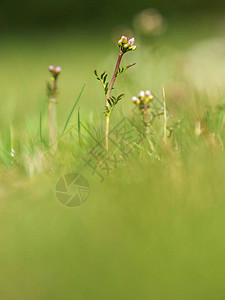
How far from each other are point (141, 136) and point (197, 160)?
0.23 metres

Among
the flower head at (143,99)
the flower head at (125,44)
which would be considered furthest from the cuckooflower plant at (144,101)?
the flower head at (125,44)

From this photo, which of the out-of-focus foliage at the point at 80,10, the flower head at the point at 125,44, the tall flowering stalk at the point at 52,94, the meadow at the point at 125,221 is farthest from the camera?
the out-of-focus foliage at the point at 80,10

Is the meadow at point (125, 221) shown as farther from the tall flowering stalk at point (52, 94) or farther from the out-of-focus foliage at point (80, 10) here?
the out-of-focus foliage at point (80, 10)

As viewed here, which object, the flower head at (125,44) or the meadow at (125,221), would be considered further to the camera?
the flower head at (125,44)

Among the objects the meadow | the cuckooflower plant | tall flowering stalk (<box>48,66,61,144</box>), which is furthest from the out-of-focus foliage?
the meadow

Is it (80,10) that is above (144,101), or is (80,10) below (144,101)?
above

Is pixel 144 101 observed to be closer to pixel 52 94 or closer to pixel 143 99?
pixel 143 99

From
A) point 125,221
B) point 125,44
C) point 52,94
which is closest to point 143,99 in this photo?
point 125,44

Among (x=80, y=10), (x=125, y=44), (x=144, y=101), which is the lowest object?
(x=144, y=101)

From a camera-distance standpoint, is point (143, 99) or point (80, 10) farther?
point (80, 10)

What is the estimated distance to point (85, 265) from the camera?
0.89m

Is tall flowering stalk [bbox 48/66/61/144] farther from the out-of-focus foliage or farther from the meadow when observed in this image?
the out-of-focus foliage

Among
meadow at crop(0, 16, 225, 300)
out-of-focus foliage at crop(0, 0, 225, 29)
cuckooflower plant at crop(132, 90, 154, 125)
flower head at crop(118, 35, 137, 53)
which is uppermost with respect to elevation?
out-of-focus foliage at crop(0, 0, 225, 29)

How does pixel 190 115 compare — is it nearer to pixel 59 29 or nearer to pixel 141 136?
pixel 141 136
